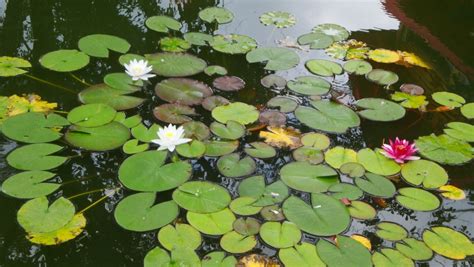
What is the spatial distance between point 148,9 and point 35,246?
1.83 metres

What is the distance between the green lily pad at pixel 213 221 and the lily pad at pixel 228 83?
2.71 feet

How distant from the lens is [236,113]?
2.41 m

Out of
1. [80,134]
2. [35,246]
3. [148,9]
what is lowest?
[35,246]

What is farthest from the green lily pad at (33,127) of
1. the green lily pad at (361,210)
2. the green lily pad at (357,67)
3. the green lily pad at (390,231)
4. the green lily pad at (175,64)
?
the green lily pad at (357,67)

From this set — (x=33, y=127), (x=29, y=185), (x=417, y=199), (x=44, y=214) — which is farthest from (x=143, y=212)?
(x=417, y=199)

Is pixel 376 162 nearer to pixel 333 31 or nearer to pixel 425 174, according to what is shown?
pixel 425 174

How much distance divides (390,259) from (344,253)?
0.16 m

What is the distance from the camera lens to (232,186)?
2.07m

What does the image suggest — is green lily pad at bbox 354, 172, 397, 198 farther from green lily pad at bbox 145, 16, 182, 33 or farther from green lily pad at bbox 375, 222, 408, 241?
green lily pad at bbox 145, 16, 182, 33

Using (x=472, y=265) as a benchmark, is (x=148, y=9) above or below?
above

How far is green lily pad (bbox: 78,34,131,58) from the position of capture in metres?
2.74

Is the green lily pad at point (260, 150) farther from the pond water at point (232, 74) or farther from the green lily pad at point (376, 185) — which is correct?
the green lily pad at point (376, 185)

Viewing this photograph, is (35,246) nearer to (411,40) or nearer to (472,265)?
(472,265)

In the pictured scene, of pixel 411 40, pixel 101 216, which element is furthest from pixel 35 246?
pixel 411 40
